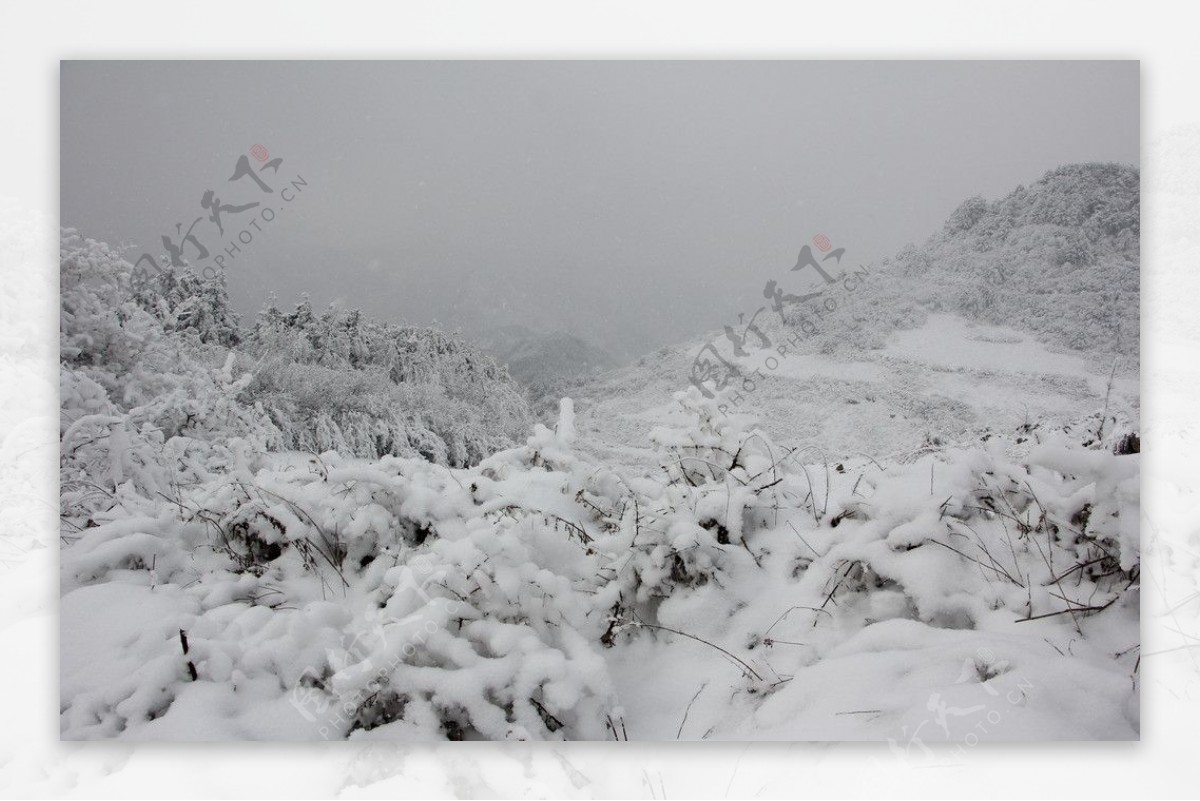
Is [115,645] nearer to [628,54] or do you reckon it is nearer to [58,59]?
[58,59]

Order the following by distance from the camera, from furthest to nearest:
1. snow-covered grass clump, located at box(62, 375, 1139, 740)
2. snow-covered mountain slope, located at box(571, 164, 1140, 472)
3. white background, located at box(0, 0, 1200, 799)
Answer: snow-covered mountain slope, located at box(571, 164, 1140, 472)
white background, located at box(0, 0, 1200, 799)
snow-covered grass clump, located at box(62, 375, 1139, 740)

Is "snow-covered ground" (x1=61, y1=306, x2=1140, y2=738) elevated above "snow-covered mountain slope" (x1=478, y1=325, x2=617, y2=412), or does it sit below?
below

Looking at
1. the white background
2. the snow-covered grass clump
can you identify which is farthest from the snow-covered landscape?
the white background

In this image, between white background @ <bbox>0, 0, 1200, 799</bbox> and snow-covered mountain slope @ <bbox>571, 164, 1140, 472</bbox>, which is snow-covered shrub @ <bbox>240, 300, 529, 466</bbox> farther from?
white background @ <bbox>0, 0, 1200, 799</bbox>

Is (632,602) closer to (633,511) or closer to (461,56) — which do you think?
(633,511)

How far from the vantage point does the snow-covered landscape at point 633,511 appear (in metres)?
2.06

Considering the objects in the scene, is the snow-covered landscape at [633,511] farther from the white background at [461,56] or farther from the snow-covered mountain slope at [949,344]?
the white background at [461,56]

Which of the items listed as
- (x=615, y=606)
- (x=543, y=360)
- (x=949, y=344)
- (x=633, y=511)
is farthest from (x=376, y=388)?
(x=949, y=344)

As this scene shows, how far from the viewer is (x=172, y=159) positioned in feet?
8.86

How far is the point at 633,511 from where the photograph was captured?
89.8 inches

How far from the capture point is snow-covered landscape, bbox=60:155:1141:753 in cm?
206

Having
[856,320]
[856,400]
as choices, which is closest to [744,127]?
[856,320]

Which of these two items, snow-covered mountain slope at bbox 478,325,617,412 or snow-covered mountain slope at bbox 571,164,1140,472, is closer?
snow-covered mountain slope at bbox 571,164,1140,472

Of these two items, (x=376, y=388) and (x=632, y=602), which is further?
(x=376, y=388)
